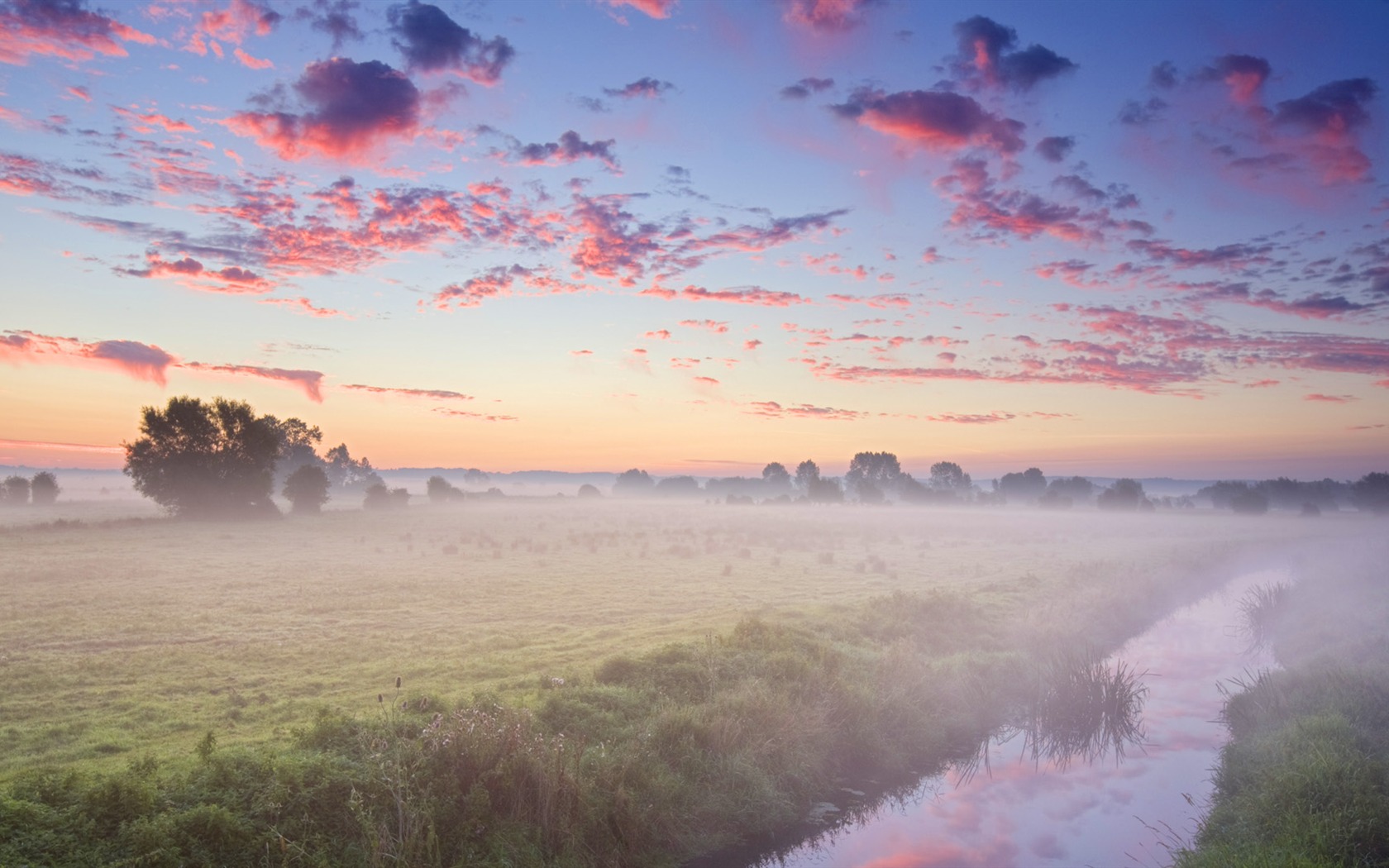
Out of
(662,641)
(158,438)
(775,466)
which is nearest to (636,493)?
(775,466)

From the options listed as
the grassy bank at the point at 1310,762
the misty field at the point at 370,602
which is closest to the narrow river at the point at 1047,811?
the grassy bank at the point at 1310,762

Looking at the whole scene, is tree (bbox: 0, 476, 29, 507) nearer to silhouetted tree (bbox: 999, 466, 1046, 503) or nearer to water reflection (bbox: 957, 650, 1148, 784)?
water reflection (bbox: 957, 650, 1148, 784)

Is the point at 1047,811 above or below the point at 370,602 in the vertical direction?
below

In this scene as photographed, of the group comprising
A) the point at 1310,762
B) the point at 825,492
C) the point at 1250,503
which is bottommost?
the point at 1250,503

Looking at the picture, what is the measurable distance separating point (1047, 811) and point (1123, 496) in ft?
511

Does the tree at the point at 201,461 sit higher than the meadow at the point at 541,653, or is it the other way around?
the tree at the point at 201,461

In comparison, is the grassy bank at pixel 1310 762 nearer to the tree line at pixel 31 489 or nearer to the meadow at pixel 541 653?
the meadow at pixel 541 653

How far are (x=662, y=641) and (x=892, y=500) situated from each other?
155m

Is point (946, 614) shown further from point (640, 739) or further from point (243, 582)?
point (243, 582)

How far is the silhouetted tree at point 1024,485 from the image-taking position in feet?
603

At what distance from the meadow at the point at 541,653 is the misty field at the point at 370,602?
0.12 meters

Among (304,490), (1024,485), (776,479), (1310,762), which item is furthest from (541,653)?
(1024,485)

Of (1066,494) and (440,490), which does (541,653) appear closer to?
(440,490)

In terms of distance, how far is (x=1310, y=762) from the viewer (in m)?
11.6
